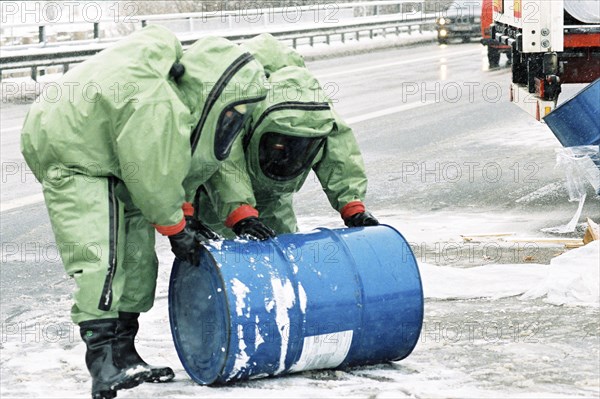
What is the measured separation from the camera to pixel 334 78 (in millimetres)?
20062

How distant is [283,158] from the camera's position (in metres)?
5.20

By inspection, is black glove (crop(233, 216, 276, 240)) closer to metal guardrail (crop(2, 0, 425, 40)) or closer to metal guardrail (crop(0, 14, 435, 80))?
metal guardrail (crop(0, 14, 435, 80))

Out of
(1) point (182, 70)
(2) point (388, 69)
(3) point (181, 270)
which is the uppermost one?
(1) point (182, 70)

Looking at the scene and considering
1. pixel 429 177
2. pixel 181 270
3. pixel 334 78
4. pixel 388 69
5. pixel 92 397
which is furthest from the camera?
pixel 388 69

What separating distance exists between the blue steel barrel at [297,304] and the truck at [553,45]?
4751mm

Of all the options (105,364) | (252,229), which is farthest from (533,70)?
(105,364)

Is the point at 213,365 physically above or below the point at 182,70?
below

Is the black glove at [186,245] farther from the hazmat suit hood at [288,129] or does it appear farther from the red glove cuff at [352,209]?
the red glove cuff at [352,209]

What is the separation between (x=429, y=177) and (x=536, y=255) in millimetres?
3410

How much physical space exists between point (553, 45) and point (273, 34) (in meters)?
15.1

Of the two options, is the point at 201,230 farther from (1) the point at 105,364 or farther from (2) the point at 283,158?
(1) the point at 105,364

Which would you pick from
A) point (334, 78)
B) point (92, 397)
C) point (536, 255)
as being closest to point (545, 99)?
point (536, 255)

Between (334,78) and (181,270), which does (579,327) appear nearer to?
(181,270)

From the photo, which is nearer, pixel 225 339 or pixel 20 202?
pixel 225 339
